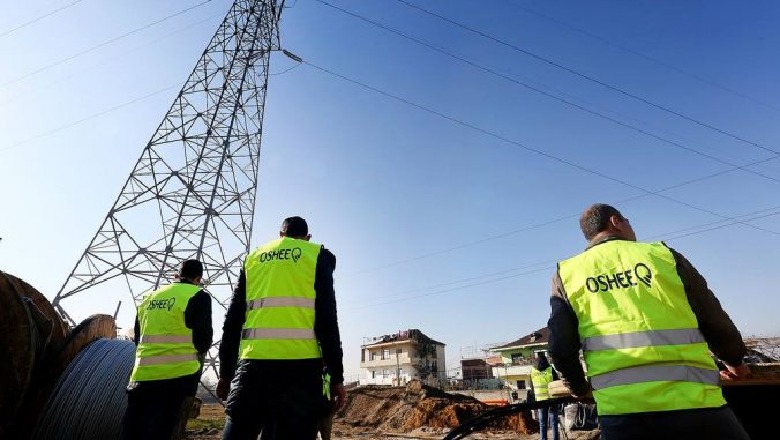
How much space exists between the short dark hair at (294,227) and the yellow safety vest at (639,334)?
1712mm

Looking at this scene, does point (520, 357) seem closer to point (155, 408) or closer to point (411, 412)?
point (411, 412)

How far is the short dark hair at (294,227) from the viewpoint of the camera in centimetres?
280

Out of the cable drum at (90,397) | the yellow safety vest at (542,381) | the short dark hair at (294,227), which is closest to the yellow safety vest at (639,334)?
the short dark hair at (294,227)

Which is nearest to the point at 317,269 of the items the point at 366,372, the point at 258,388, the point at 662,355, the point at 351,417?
the point at 258,388

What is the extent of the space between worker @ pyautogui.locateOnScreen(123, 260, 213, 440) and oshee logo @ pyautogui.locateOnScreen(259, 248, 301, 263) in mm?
1388

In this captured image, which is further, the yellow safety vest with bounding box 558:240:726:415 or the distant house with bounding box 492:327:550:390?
the distant house with bounding box 492:327:550:390

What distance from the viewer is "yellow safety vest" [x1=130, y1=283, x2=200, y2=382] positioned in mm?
3279

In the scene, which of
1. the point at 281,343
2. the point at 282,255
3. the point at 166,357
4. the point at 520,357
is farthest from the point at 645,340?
the point at 520,357

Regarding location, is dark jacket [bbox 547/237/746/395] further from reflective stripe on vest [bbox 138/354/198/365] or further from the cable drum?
the cable drum

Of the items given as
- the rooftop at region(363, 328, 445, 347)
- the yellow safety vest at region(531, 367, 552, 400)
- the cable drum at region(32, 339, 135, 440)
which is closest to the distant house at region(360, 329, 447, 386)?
the rooftop at region(363, 328, 445, 347)

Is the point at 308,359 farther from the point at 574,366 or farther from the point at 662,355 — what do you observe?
the point at 662,355

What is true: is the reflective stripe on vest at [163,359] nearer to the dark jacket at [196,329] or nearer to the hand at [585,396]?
the dark jacket at [196,329]

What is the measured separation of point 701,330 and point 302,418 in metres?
1.98

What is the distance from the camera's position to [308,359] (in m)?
→ 2.27
